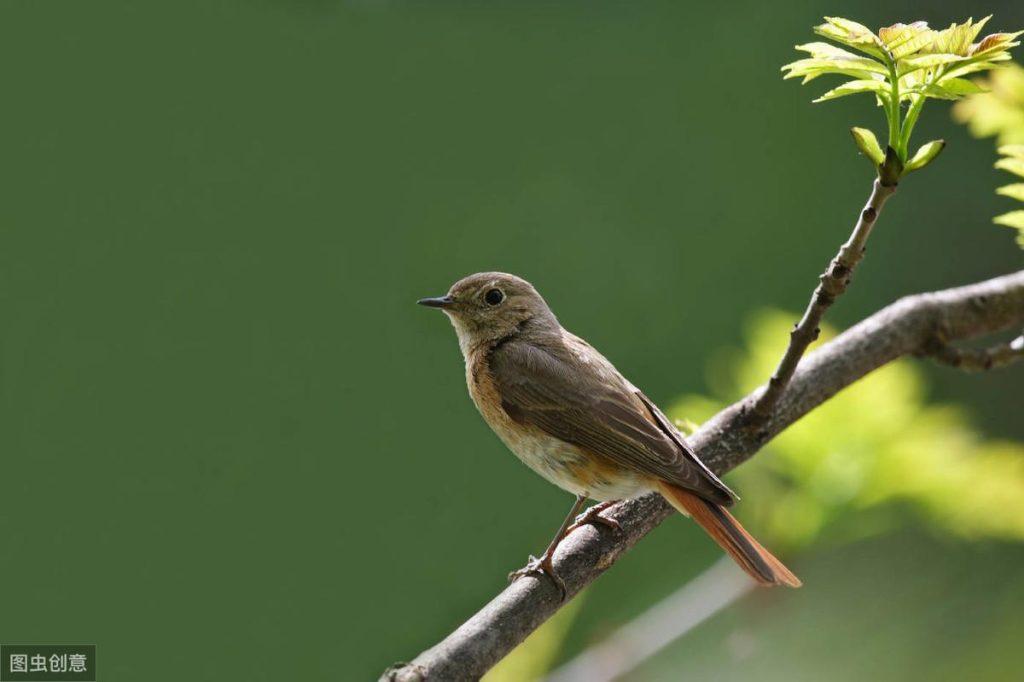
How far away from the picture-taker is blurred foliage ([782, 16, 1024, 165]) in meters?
1.64

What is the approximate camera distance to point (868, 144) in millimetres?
1768

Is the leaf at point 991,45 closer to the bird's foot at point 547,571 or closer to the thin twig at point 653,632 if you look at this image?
the bird's foot at point 547,571

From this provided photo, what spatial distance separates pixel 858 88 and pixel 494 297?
1.50 meters

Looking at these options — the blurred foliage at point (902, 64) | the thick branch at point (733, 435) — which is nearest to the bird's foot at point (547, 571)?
the thick branch at point (733, 435)

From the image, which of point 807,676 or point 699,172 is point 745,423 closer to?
point 807,676

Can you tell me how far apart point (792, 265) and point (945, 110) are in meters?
1.15

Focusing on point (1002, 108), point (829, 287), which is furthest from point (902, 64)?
point (1002, 108)

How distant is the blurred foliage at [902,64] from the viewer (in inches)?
64.7

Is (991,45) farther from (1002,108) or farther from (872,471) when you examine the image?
(872,471)

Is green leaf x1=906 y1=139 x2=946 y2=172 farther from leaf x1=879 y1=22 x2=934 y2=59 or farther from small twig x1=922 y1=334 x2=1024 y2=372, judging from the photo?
small twig x1=922 y1=334 x2=1024 y2=372

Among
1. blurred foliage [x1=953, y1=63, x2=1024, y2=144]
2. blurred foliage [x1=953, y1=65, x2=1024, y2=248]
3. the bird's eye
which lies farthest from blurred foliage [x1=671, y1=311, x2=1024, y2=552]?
the bird's eye

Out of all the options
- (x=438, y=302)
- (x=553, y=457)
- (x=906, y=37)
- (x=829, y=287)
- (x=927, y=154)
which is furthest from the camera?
(x=438, y=302)

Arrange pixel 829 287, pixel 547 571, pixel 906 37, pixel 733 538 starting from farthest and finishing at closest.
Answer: pixel 733 538 → pixel 547 571 → pixel 829 287 → pixel 906 37

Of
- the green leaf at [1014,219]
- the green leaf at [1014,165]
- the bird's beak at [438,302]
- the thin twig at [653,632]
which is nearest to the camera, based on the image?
the green leaf at [1014,165]
